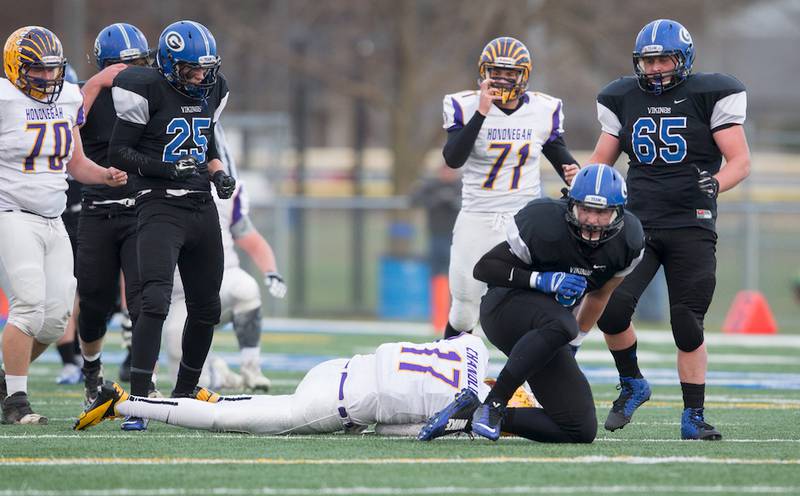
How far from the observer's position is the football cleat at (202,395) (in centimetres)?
663

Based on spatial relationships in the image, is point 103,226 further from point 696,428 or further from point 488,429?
point 696,428

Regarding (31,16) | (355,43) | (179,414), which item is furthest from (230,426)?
(31,16)

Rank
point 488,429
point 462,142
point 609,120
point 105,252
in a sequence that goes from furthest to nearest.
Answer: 1. point 462,142
2. point 105,252
3. point 609,120
4. point 488,429

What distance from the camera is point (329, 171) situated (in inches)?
1009

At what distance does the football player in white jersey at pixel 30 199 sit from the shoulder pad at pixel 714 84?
2722mm

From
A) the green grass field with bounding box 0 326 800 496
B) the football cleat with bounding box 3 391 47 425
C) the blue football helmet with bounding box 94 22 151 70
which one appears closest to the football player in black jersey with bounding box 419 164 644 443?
the green grass field with bounding box 0 326 800 496

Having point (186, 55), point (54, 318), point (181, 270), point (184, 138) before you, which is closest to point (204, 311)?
point (181, 270)

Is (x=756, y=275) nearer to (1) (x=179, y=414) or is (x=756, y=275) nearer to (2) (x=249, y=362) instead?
(2) (x=249, y=362)

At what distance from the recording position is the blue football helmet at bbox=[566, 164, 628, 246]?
5.92 meters

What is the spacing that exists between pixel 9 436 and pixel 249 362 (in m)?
2.74

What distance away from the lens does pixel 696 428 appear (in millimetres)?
6383

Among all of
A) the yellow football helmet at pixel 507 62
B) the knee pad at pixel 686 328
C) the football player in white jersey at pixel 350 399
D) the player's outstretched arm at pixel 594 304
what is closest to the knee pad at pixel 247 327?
the yellow football helmet at pixel 507 62

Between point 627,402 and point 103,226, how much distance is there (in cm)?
284

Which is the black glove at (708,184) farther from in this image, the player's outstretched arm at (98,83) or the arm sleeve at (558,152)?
the player's outstretched arm at (98,83)
